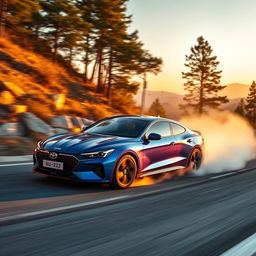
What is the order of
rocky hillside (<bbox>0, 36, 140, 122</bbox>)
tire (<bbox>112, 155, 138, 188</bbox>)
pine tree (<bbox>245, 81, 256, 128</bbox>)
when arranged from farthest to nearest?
pine tree (<bbox>245, 81, 256, 128</bbox>) < rocky hillside (<bbox>0, 36, 140, 122</bbox>) < tire (<bbox>112, 155, 138, 188</bbox>)

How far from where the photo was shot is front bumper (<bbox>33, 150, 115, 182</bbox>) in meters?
6.77

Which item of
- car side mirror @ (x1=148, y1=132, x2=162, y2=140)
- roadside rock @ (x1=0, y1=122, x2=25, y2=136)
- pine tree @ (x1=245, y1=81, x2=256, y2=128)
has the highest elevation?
pine tree @ (x1=245, y1=81, x2=256, y2=128)

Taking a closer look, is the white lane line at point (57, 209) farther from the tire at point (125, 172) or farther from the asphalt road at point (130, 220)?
the tire at point (125, 172)

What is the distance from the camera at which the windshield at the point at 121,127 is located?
8000mm

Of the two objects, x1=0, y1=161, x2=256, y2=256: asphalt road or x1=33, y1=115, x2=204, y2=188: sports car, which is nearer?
x1=0, y1=161, x2=256, y2=256: asphalt road

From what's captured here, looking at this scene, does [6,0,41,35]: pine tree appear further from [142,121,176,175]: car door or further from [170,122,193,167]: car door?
[142,121,176,175]: car door

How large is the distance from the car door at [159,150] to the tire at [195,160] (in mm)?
968

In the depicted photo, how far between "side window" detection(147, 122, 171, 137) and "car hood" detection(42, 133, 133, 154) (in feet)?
3.01

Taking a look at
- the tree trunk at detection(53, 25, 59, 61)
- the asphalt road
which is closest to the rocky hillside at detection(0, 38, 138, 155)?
the asphalt road

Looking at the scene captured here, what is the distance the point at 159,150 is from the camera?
8258 mm

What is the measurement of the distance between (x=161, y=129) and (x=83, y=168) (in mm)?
2515

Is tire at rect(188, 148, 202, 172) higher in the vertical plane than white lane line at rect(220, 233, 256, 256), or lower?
higher

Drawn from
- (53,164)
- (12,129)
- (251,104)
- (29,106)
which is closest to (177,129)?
(53,164)

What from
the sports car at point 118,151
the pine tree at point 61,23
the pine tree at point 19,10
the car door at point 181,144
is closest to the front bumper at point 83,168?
the sports car at point 118,151
